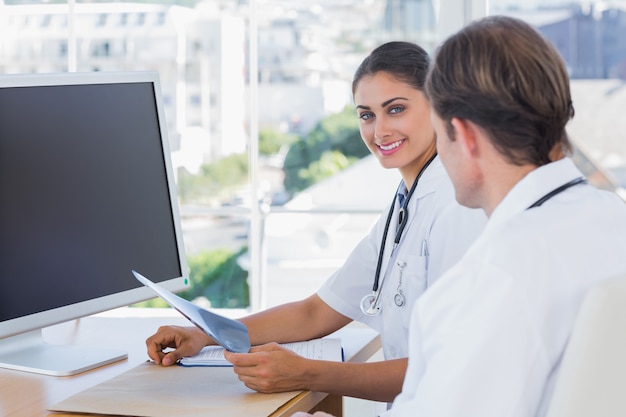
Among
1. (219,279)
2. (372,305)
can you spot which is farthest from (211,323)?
(219,279)

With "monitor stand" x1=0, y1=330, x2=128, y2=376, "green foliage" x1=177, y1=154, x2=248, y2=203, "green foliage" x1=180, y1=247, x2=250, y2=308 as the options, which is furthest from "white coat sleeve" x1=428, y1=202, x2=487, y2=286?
"green foliage" x1=180, y1=247, x2=250, y2=308

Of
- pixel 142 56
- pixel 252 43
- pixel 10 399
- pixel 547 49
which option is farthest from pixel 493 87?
pixel 142 56

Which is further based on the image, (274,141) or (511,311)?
(274,141)

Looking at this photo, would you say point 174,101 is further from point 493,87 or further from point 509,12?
point 493,87

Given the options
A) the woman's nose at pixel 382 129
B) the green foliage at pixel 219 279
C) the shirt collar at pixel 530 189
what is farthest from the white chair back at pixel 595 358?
the green foliage at pixel 219 279

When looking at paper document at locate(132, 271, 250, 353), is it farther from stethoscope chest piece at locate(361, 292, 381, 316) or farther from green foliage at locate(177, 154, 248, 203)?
green foliage at locate(177, 154, 248, 203)

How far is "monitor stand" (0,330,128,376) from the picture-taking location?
170 cm

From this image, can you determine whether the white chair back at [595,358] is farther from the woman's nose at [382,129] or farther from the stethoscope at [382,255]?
the woman's nose at [382,129]

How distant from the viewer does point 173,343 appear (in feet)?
5.83

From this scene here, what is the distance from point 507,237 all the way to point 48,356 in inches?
39.2

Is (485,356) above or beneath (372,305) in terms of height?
above

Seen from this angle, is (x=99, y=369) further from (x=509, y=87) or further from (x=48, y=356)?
(x=509, y=87)

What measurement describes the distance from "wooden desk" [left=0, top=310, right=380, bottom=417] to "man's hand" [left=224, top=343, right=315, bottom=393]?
0.03 meters

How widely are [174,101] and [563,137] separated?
4178 mm
